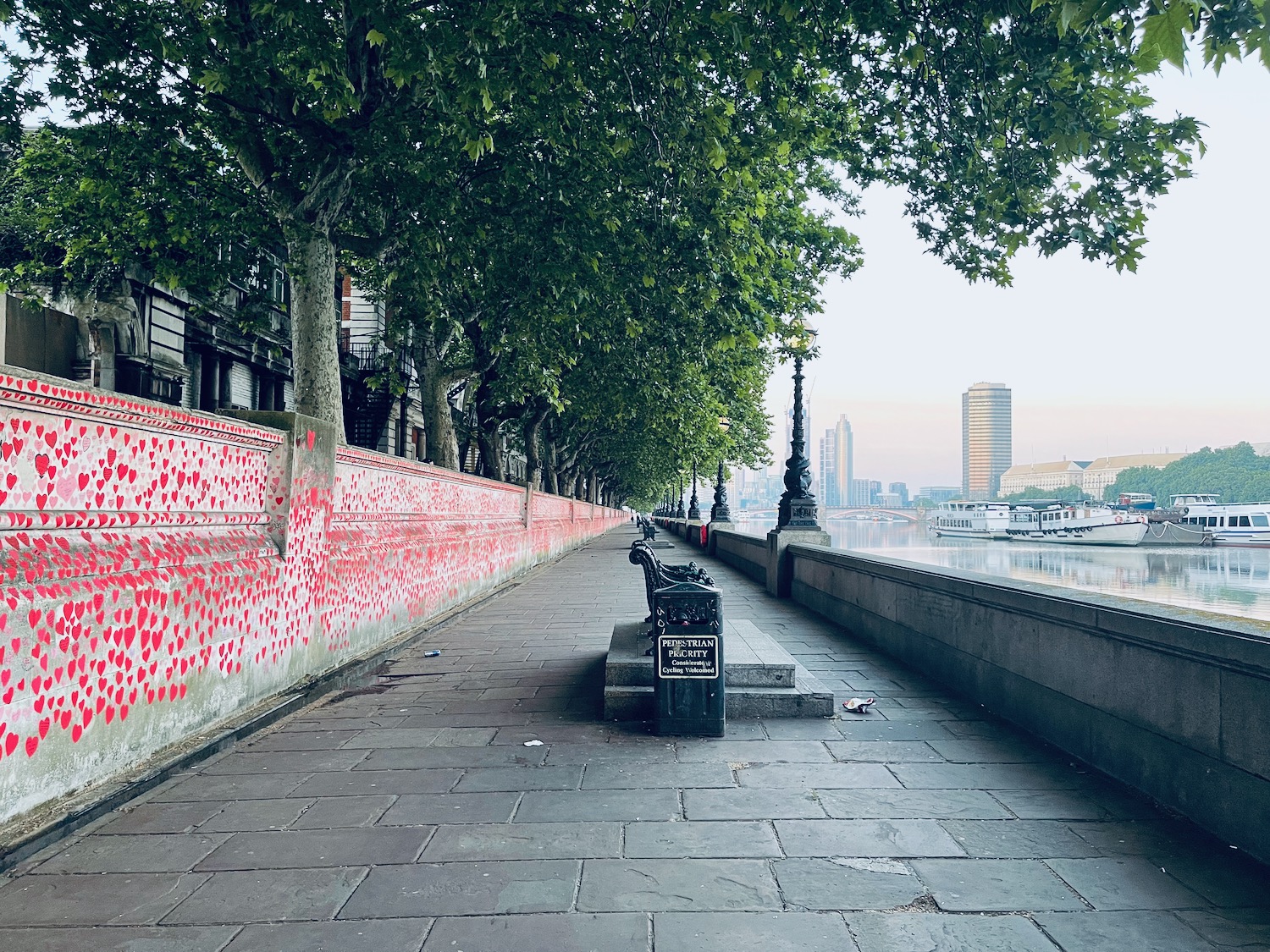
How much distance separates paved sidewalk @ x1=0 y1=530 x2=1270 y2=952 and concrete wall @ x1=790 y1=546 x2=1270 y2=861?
0.17m

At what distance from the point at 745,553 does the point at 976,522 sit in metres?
72.8

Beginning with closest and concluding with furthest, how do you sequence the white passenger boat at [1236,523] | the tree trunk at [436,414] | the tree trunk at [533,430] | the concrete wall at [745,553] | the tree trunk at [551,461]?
the concrete wall at [745,553]
the tree trunk at [436,414]
the tree trunk at [533,430]
the tree trunk at [551,461]
the white passenger boat at [1236,523]

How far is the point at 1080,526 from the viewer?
67875 millimetres

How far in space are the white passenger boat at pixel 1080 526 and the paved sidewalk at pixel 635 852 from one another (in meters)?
57.6

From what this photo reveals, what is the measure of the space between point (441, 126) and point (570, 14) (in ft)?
8.45

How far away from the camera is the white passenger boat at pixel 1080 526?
60.7m

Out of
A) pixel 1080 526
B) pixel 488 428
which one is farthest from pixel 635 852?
pixel 1080 526

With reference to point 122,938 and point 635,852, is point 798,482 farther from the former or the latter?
point 122,938

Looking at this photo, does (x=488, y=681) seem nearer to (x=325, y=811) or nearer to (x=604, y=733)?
(x=604, y=733)

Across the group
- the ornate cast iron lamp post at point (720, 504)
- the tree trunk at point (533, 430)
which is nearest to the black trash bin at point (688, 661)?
the tree trunk at point (533, 430)

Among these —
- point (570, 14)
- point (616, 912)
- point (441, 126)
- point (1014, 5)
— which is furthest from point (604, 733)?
point (441, 126)

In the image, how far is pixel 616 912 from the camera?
2861 mm

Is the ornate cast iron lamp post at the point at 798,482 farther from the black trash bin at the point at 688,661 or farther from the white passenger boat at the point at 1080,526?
the white passenger boat at the point at 1080,526

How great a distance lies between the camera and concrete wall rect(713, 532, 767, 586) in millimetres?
17531
